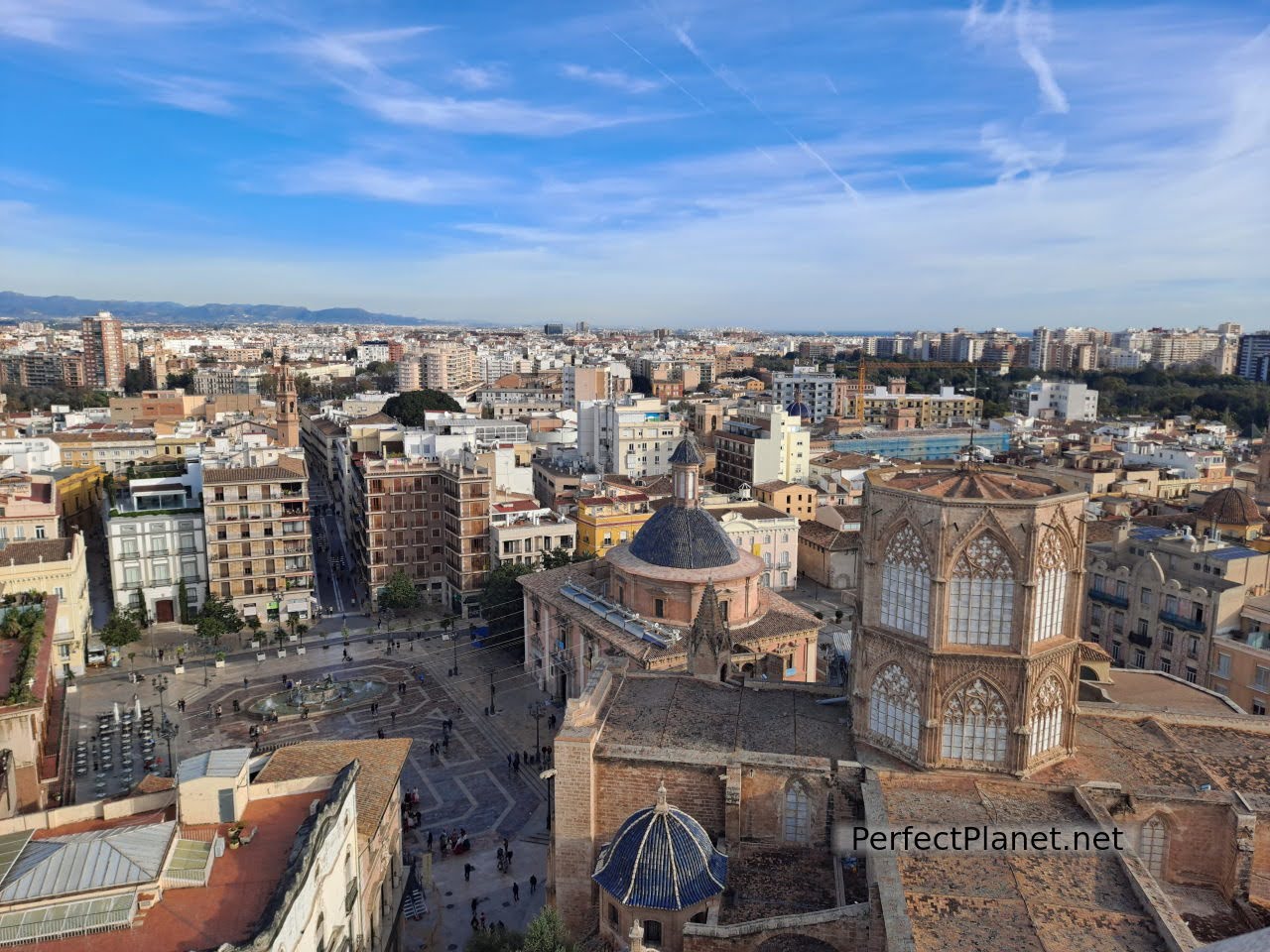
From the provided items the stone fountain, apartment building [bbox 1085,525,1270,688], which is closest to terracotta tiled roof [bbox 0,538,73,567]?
the stone fountain

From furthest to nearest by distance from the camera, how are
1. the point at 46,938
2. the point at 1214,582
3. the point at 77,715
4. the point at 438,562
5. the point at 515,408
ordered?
the point at 515,408 < the point at 438,562 < the point at 77,715 < the point at 1214,582 < the point at 46,938

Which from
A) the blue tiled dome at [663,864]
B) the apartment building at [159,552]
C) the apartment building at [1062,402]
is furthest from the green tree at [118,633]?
the apartment building at [1062,402]

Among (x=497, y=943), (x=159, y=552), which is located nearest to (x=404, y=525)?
(x=159, y=552)

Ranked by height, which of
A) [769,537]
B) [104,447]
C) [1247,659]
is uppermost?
[104,447]

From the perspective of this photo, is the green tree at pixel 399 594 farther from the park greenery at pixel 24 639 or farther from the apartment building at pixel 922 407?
the apartment building at pixel 922 407

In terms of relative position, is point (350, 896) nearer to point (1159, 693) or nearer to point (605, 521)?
point (1159, 693)

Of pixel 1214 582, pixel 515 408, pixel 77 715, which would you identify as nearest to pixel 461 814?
pixel 77 715

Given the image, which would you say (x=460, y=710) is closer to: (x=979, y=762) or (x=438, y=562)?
(x=438, y=562)

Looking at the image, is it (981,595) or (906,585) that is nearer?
(981,595)
